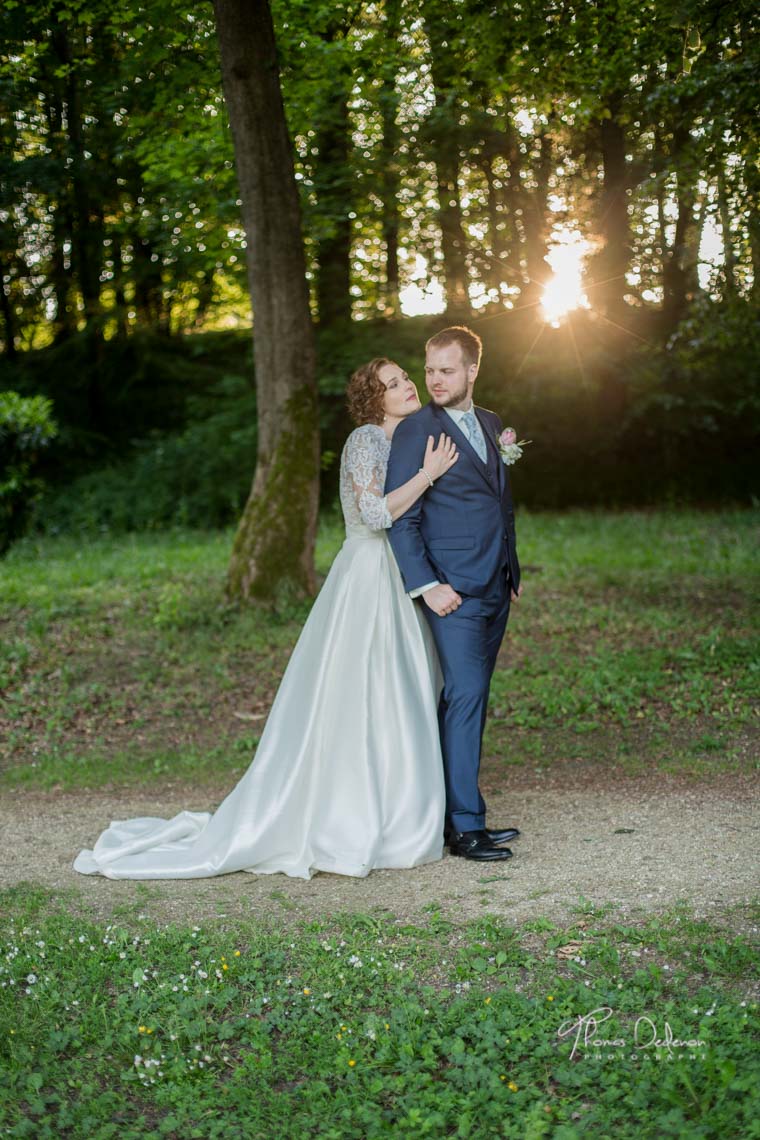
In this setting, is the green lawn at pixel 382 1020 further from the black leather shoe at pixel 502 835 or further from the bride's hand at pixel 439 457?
the bride's hand at pixel 439 457

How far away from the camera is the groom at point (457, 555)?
5.13 metres

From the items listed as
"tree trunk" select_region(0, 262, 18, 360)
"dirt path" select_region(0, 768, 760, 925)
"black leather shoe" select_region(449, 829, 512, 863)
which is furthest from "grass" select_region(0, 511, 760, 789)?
"tree trunk" select_region(0, 262, 18, 360)

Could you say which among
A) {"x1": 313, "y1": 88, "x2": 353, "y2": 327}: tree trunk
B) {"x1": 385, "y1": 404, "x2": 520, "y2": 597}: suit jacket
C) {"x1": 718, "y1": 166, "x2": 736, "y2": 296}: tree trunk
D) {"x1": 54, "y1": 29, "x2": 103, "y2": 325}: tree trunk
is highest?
{"x1": 54, "y1": 29, "x2": 103, "y2": 325}: tree trunk

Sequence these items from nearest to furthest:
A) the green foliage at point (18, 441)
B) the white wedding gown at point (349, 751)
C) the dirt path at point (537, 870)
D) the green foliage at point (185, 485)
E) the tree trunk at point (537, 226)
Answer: the dirt path at point (537, 870) < the white wedding gown at point (349, 751) < the tree trunk at point (537, 226) < the green foliage at point (18, 441) < the green foliage at point (185, 485)

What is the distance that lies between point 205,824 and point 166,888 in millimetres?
629

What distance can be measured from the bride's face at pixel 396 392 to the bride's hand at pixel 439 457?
0.30 metres

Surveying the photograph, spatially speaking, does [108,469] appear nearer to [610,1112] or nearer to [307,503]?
[307,503]

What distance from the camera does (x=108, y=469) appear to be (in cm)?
1959

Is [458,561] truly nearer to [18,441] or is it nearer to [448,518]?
[448,518]

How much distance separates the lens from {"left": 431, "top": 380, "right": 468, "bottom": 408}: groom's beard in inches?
203

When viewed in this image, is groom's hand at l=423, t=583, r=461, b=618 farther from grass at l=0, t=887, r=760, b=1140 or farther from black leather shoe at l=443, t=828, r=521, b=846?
grass at l=0, t=887, r=760, b=1140

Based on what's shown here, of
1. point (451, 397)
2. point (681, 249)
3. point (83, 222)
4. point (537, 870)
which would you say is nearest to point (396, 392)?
point (451, 397)

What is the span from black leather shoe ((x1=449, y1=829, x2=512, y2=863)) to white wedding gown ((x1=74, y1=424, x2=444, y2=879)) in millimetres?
146
